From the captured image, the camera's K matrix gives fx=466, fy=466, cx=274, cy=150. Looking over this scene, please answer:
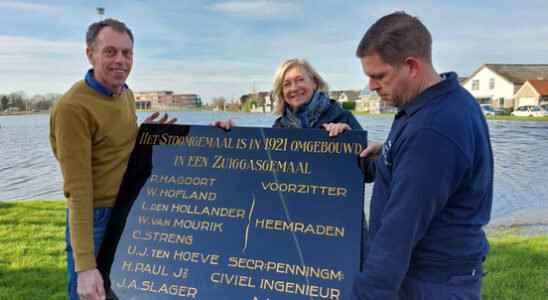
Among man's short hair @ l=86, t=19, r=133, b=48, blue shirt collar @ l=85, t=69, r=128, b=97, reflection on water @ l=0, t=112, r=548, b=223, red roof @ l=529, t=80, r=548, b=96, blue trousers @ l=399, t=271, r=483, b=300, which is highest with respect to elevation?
red roof @ l=529, t=80, r=548, b=96

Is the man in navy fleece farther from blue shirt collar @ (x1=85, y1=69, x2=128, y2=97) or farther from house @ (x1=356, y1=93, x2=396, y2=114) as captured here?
house @ (x1=356, y1=93, x2=396, y2=114)

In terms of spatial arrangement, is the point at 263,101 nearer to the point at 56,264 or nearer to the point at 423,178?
the point at 56,264

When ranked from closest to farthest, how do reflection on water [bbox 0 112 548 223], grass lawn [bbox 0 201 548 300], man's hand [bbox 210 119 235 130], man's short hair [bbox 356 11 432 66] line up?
man's short hair [bbox 356 11 432 66] → man's hand [bbox 210 119 235 130] → grass lawn [bbox 0 201 548 300] → reflection on water [bbox 0 112 548 223]

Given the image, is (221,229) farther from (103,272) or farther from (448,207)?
(448,207)

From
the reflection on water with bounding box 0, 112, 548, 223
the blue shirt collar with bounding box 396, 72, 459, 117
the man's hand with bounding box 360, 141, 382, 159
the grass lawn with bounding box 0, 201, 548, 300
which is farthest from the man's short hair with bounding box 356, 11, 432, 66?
the reflection on water with bounding box 0, 112, 548, 223

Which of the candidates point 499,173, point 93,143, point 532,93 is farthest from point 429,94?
point 532,93

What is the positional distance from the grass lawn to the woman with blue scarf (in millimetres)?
2427

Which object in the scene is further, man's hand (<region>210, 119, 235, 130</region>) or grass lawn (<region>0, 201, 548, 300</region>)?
grass lawn (<region>0, 201, 548, 300</region>)

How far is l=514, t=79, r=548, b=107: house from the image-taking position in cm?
4591

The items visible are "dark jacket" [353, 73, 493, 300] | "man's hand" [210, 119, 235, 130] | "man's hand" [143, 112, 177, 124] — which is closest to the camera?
"dark jacket" [353, 73, 493, 300]

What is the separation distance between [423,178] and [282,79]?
207 cm

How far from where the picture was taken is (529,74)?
5428 centimetres

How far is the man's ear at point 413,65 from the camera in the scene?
180 cm

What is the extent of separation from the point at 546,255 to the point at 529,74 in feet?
186
